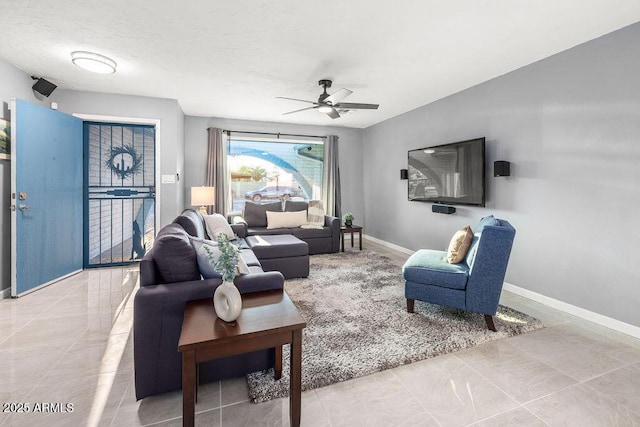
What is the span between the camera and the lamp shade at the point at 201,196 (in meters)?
4.95

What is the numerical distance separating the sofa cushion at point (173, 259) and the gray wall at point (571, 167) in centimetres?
342

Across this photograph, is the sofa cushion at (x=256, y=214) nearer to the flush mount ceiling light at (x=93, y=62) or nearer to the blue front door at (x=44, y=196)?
the blue front door at (x=44, y=196)

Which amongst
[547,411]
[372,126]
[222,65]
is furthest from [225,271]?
[372,126]

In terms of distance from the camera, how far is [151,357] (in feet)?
5.34

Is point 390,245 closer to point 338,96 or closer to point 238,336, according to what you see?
point 338,96

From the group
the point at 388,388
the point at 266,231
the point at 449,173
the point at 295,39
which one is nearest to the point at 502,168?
the point at 449,173

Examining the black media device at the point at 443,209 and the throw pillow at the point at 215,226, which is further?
the black media device at the point at 443,209

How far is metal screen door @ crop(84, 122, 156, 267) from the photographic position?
172 inches

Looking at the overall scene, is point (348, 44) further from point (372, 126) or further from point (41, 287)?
point (41, 287)

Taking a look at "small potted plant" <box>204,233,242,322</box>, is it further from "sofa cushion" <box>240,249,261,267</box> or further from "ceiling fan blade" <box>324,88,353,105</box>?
"ceiling fan blade" <box>324,88,353,105</box>

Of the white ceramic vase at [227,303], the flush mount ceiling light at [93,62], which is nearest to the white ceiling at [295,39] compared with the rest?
the flush mount ceiling light at [93,62]

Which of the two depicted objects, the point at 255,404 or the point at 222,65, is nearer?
the point at 255,404

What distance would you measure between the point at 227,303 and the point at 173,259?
552 millimetres

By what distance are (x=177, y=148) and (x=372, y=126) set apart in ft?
12.7
